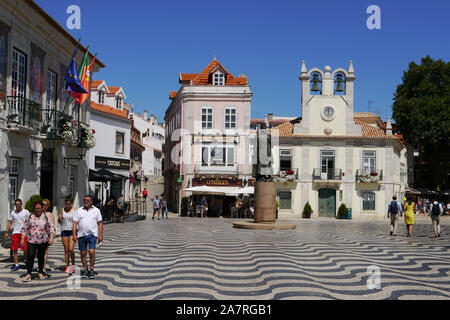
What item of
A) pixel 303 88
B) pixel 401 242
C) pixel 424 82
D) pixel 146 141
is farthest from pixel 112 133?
pixel 146 141

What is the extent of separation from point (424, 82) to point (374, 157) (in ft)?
45.5

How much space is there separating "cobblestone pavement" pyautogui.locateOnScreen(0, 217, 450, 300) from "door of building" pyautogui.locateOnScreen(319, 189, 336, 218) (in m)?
23.4

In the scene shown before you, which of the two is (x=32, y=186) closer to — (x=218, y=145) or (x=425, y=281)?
(x=425, y=281)

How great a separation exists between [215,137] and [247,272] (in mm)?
28387

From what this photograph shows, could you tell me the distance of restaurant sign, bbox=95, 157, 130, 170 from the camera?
3080cm

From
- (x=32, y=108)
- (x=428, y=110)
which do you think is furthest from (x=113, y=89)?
(x=32, y=108)

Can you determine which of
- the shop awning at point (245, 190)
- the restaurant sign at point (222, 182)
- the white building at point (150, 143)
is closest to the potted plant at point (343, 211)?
the shop awning at point (245, 190)

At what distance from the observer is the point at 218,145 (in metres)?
37.8

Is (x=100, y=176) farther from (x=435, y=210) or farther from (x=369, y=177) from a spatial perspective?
(x=369, y=177)

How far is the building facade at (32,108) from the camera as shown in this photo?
14.9 m

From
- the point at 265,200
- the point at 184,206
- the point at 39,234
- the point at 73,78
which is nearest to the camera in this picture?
the point at 39,234

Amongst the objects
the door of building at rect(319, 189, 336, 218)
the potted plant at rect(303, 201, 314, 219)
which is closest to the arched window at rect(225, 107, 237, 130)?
the potted plant at rect(303, 201, 314, 219)

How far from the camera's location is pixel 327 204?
3906cm

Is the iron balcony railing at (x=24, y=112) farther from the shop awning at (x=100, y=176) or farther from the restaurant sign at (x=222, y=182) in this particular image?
the restaurant sign at (x=222, y=182)
